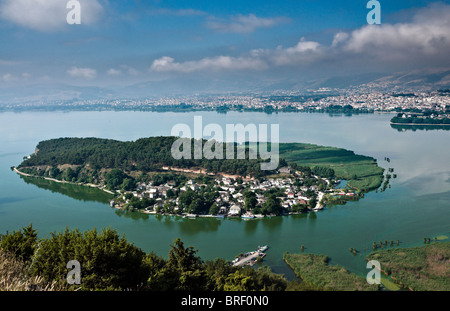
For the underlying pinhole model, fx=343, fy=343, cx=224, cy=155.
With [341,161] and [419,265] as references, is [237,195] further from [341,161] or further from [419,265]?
[341,161]

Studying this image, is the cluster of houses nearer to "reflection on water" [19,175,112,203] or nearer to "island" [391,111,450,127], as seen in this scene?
"reflection on water" [19,175,112,203]

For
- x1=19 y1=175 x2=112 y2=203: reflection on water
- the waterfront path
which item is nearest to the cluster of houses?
x1=19 y1=175 x2=112 y2=203: reflection on water

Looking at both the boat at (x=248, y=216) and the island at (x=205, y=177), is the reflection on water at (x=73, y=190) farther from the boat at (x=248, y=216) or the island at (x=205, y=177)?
the boat at (x=248, y=216)

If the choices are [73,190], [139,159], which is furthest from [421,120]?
[73,190]
